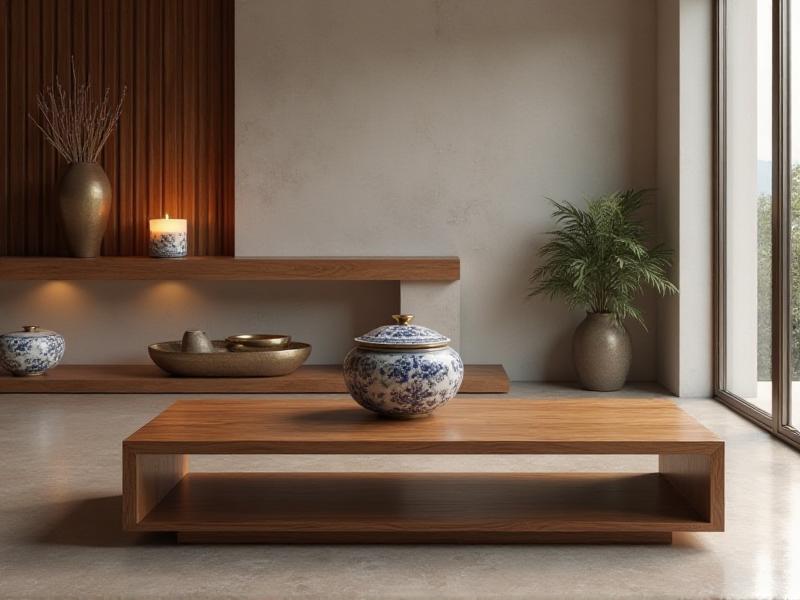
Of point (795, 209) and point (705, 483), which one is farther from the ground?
point (795, 209)

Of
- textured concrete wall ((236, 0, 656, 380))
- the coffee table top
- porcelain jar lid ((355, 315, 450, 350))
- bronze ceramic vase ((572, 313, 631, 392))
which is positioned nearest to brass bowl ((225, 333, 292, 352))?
textured concrete wall ((236, 0, 656, 380))

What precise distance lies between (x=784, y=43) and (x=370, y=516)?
106 inches

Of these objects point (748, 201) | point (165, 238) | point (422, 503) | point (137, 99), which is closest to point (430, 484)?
point (422, 503)

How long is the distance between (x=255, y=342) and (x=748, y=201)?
8.44ft

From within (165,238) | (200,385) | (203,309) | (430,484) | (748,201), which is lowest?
(430,484)

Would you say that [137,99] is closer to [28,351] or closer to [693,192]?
[28,351]

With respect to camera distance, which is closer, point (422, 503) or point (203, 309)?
point (422, 503)

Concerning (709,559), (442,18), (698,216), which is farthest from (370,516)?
(442,18)

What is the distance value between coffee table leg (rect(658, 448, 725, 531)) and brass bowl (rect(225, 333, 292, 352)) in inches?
117

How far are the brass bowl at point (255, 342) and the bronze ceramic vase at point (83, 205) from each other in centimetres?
91

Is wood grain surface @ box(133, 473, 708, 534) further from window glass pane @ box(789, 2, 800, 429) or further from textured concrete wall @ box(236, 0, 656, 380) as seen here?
textured concrete wall @ box(236, 0, 656, 380)

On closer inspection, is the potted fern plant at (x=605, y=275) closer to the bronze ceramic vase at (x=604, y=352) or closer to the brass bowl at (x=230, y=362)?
the bronze ceramic vase at (x=604, y=352)

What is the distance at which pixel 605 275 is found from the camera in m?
5.27

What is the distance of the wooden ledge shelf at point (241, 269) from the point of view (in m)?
5.28
